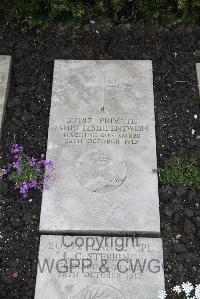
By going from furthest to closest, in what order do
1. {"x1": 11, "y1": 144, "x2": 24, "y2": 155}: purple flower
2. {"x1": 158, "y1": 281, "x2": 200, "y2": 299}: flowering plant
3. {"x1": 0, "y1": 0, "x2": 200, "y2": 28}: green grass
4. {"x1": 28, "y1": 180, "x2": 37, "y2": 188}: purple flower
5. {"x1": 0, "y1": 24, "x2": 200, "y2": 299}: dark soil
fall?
1. {"x1": 0, "y1": 0, "x2": 200, "y2": 28}: green grass
2. {"x1": 11, "y1": 144, "x2": 24, "y2": 155}: purple flower
3. {"x1": 28, "y1": 180, "x2": 37, "y2": 188}: purple flower
4. {"x1": 0, "y1": 24, "x2": 200, "y2": 299}: dark soil
5. {"x1": 158, "y1": 281, "x2": 200, "y2": 299}: flowering plant

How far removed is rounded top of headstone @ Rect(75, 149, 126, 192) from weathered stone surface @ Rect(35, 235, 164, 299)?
42 centimetres

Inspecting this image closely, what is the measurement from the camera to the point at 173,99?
387cm

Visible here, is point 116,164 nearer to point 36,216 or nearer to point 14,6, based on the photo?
point 36,216

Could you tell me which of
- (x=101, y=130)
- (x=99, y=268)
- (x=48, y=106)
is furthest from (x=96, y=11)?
(x=99, y=268)

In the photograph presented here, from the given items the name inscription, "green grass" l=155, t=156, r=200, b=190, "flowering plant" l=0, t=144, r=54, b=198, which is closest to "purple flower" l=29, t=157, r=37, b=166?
"flowering plant" l=0, t=144, r=54, b=198

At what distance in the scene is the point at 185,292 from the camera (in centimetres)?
303

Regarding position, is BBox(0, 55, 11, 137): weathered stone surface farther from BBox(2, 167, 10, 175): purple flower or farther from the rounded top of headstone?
the rounded top of headstone

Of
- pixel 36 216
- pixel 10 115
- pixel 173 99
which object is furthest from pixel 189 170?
pixel 10 115

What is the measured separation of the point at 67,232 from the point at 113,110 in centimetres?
115

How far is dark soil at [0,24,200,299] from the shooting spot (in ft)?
10.6

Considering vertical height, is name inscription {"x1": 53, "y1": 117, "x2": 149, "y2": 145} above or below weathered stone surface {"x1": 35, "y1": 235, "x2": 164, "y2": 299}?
above

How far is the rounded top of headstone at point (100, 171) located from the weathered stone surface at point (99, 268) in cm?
42

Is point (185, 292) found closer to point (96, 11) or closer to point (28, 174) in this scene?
point (28, 174)

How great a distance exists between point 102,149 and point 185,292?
50.8 inches
